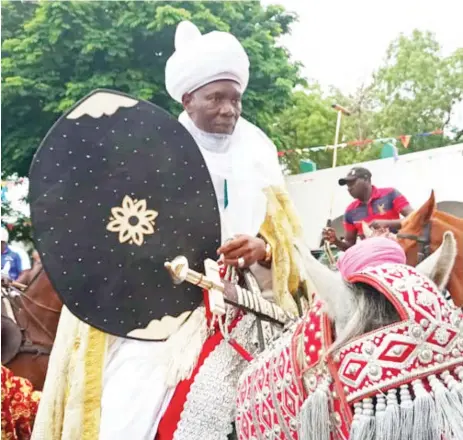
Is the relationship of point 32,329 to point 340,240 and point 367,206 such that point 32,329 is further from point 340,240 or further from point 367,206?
point 367,206

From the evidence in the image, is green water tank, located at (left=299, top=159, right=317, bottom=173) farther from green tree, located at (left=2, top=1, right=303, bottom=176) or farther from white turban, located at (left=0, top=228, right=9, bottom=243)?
white turban, located at (left=0, top=228, right=9, bottom=243)

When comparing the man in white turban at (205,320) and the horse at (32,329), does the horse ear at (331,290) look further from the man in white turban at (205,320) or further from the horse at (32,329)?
the horse at (32,329)

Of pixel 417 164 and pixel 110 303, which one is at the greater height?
pixel 417 164

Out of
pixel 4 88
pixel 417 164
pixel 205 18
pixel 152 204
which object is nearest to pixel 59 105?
pixel 4 88

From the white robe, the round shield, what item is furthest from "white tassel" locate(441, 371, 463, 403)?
the white robe

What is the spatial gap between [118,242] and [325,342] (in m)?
0.81

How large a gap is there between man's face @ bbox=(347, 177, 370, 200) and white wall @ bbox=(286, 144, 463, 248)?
21cm

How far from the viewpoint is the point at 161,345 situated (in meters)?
2.22

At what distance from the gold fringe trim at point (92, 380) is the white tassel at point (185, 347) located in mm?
216

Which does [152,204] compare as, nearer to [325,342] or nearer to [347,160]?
[325,342]

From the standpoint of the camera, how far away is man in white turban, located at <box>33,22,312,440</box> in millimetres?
2107

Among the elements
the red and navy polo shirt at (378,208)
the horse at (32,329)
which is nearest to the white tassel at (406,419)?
the red and navy polo shirt at (378,208)

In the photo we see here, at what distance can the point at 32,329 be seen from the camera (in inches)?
183

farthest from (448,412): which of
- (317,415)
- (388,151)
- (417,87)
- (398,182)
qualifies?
(388,151)
